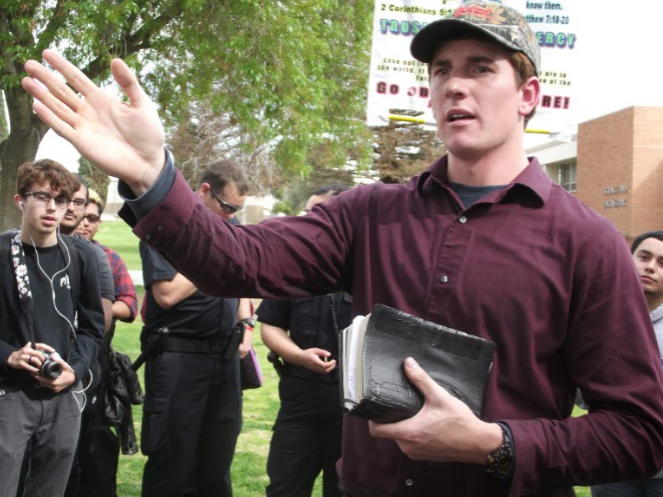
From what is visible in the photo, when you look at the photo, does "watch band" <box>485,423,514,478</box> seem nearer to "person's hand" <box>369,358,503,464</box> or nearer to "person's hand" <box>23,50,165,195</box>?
"person's hand" <box>369,358,503,464</box>

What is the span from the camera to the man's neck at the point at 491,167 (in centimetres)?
216

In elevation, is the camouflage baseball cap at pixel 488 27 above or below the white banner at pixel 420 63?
below

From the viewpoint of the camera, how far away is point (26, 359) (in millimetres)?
3867

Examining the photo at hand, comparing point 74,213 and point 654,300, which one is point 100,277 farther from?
point 654,300

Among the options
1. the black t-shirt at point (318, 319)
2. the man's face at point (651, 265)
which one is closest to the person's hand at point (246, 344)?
the black t-shirt at point (318, 319)

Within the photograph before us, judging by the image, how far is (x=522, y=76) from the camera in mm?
2145

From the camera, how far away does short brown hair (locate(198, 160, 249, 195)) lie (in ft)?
16.4

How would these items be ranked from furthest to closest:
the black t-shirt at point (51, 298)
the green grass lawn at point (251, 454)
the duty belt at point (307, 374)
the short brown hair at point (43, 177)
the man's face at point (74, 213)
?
the green grass lawn at point (251, 454), the man's face at point (74, 213), the duty belt at point (307, 374), the short brown hair at point (43, 177), the black t-shirt at point (51, 298)

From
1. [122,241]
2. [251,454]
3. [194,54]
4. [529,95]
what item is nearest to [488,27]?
[529,95]

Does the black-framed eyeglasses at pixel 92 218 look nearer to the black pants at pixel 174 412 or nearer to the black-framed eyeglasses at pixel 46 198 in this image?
the black pants at pixel 174 412

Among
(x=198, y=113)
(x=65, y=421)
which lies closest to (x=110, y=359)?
(x=65, y=421)

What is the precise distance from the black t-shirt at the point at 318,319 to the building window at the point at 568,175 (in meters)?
46.5

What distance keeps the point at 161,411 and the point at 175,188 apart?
331 centimetres

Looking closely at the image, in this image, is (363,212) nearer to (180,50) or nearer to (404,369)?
(404,369)
